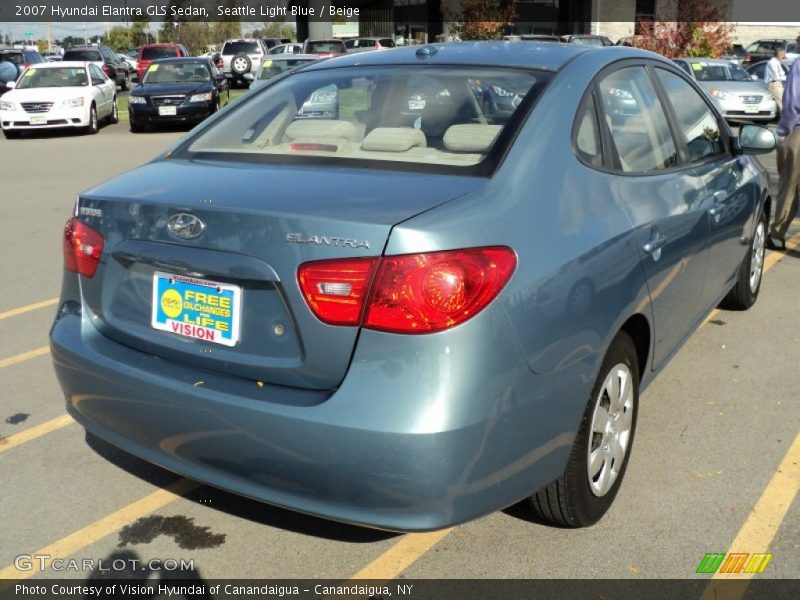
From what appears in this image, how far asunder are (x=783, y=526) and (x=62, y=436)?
121 inches

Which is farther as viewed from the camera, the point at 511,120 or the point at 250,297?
the point at 511,120

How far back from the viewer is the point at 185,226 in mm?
2668

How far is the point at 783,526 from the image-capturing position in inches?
127

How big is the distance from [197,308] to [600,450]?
1525mm

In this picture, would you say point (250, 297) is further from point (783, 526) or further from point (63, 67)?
point (63, 67)

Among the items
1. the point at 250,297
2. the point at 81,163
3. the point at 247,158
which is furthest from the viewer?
the point at 81,163

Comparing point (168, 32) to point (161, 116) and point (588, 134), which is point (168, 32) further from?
point (588, 134)

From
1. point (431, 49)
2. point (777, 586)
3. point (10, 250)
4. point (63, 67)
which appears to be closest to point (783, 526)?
point (777, 586)

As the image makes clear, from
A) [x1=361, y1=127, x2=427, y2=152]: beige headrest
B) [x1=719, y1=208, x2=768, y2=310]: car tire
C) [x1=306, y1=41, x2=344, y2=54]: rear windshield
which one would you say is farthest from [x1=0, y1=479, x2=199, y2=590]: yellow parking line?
[x1=306, y1=41, x2=344, y2=54]: rear windshield

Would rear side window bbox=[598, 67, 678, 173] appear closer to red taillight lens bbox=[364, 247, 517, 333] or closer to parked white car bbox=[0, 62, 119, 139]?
red taillight lens bbox=[364, 247, 517, 333]

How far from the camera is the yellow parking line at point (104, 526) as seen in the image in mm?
2994

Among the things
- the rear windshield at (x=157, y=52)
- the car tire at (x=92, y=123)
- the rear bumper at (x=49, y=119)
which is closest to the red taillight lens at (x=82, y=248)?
the rear bumper at (x=49, y=119)

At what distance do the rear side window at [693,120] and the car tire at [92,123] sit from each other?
16436mm

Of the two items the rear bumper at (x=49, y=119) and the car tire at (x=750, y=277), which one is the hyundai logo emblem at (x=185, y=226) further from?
the rear bumper at (x=49, y=119)
